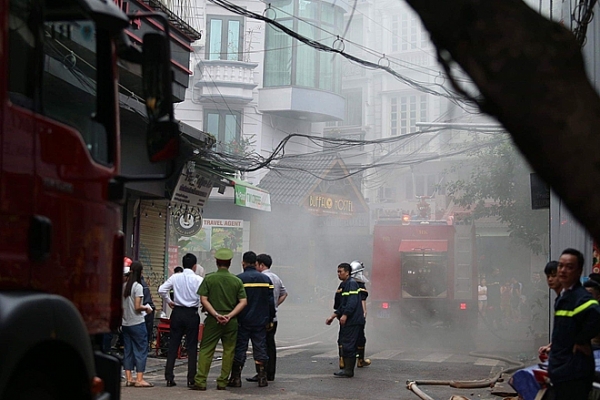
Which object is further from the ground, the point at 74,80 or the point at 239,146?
the point at 239,146

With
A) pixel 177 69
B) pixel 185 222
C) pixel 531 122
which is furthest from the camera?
pixel 185 222

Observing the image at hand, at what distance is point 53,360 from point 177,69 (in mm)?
11039

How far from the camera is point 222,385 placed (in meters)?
10.8

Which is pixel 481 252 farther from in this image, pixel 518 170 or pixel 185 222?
pixel 185 222

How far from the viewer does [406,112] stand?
3372 cm

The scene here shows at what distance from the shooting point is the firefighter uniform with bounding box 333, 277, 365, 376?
496 inches

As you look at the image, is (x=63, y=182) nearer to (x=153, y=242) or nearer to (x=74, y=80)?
(x=74, y=80)

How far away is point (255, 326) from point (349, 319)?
7.77 ft

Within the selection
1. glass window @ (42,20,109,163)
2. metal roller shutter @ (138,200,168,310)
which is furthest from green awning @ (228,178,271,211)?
glass window @ (42,20,109,163)

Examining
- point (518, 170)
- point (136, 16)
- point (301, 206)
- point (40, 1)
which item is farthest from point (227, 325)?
point (301, 206)

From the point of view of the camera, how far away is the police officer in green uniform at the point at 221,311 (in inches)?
420

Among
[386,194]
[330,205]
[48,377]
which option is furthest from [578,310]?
[386,194]

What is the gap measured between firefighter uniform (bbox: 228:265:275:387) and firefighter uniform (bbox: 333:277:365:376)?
1.78 metres

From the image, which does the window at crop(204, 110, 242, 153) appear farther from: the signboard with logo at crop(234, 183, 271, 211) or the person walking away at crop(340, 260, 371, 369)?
the person walking away at crop(340, 260, 371, 369)
